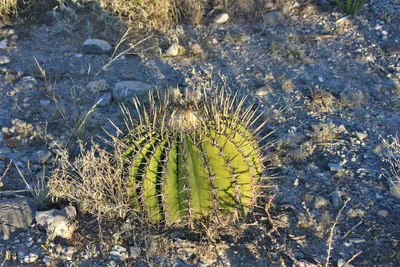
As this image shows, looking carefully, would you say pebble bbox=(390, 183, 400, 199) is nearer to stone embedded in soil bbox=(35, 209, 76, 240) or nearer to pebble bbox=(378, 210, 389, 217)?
pebble bbox=(378, 210, 389, 217)

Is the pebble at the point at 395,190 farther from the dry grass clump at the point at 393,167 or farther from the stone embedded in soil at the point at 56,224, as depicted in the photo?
the stone embedded in soil at the point at 56,224

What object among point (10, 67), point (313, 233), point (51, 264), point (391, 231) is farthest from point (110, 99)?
point (391, 231)

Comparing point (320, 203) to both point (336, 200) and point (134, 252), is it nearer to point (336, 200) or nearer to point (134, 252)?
point (336, 200)

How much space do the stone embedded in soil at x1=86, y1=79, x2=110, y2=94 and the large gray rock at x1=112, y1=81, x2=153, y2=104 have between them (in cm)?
10

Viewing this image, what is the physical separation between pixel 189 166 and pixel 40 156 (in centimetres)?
144

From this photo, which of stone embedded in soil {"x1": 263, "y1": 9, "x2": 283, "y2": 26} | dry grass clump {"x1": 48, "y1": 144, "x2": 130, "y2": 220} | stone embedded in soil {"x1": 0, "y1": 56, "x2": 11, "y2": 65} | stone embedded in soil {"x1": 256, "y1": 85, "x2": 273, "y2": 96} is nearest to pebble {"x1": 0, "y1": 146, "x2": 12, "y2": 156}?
dry grass clump {"x1": 48, "y1": 144, "x2": 130, "y2": 220}

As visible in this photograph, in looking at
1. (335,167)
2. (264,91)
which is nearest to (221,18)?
(264,91)

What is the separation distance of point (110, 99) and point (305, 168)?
5.67ft

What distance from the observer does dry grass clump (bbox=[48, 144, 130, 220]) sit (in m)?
3.16

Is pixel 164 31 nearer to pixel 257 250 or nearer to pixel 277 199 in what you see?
pixel 277 199

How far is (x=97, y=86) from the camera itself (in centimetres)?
458

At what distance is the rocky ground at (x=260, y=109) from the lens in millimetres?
3170

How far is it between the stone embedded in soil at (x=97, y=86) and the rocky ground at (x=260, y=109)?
0.01 metres

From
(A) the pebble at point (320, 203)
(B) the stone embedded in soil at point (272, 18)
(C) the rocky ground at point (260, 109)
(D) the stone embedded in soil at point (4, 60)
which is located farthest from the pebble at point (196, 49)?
(A) the pebble at point (320, 203)
